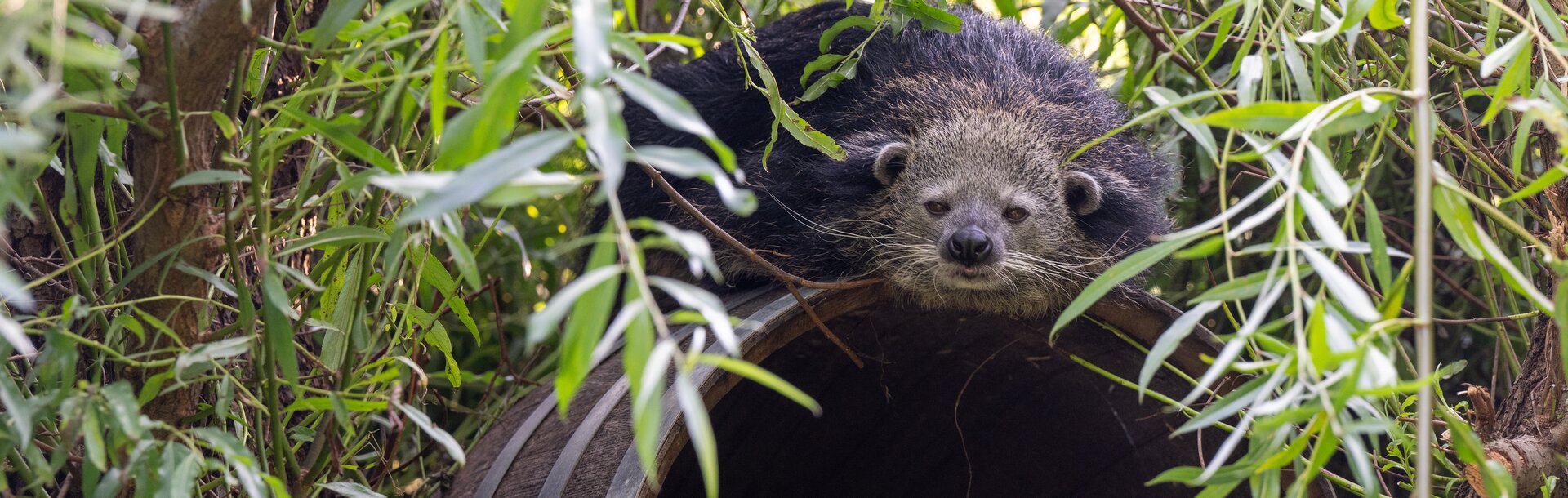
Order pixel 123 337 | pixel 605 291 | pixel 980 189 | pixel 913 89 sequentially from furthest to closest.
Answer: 1. pixel 913 89
2. pixel 980 189
3. pixel 123 337
4. pixel 605 291

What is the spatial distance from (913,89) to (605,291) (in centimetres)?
189

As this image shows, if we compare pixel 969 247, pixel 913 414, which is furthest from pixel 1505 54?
pixel 913 414

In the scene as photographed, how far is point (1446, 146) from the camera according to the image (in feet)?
7.56

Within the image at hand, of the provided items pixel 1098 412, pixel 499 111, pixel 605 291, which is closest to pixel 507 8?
pixel 499 111

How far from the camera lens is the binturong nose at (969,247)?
236 cm

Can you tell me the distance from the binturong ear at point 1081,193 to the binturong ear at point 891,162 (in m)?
0.34

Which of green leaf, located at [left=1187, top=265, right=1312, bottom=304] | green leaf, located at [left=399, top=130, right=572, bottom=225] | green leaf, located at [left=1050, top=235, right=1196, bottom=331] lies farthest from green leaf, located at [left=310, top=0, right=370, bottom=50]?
green leaf, located at [left=1187, top=265, right=1312, bottom=304]

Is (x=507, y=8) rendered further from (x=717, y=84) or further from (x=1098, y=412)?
(x=1098, y=412)

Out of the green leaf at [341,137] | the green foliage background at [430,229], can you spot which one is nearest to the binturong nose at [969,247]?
the green foliage background at [430,229]

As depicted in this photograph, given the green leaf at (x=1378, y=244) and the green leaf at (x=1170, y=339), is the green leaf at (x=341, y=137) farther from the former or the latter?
the green leaf at (x=1378, y=244)

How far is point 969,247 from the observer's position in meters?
2.36

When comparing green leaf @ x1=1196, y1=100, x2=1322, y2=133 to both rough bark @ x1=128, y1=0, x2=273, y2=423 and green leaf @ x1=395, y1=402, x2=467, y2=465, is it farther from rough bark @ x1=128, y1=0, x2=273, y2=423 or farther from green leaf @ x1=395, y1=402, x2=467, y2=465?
rough bark @ x1=128, y1=0, x2=273, y2=423

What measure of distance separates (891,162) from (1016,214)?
291 mm

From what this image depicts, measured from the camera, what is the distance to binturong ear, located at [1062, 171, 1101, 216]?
8.51ft
